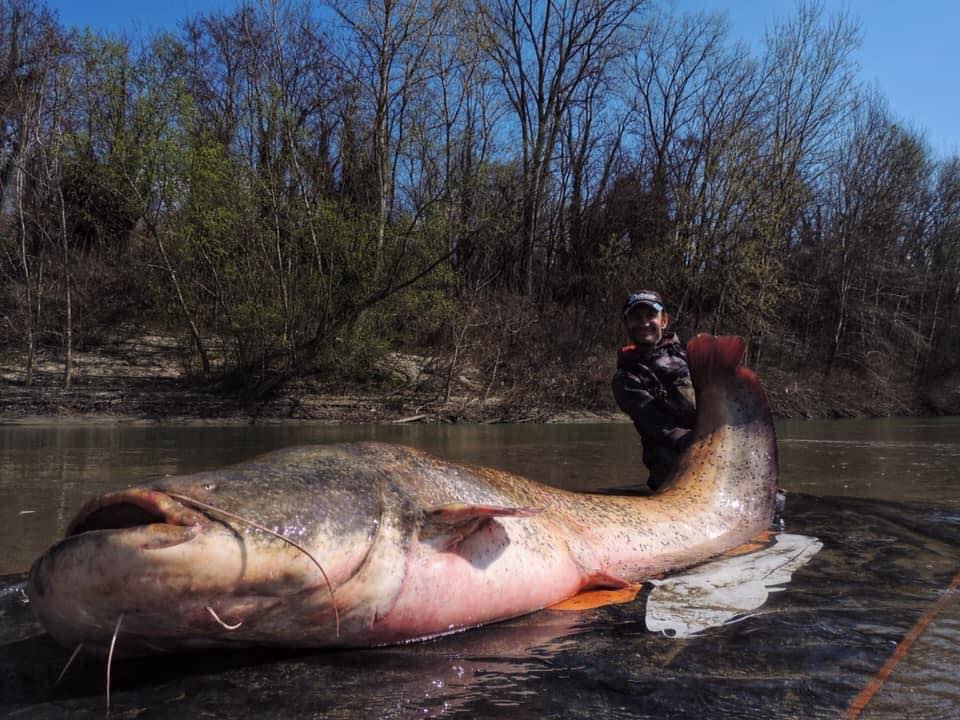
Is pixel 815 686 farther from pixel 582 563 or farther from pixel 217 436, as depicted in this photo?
pixel 217 436

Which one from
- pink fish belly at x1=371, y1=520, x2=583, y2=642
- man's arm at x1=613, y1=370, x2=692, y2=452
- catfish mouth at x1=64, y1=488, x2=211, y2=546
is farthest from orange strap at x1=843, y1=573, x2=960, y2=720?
man's arm at x1=613, y1=370, x2=692, y2=452

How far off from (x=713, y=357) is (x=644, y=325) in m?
0.91

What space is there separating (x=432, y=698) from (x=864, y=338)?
28.6 m

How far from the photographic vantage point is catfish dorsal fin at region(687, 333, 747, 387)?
4.23 metres

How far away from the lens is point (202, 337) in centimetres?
1548

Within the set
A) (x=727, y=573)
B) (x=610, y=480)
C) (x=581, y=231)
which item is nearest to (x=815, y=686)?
(x=727, y=573)

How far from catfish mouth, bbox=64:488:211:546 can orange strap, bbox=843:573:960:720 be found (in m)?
1.73

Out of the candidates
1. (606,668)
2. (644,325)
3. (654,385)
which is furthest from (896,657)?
(644,325)

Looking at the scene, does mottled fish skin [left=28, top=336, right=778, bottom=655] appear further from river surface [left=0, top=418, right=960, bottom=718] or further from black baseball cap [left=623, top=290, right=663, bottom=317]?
black baseball cap [left=623, top=290, right=663, bottom=317]

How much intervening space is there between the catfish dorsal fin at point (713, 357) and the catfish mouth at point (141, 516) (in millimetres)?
3111

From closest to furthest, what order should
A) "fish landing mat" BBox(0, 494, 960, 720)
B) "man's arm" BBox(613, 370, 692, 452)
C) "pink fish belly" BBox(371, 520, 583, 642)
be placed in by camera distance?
"fish landing mat" BBox(0, 494, 960, 720) → "pink fish belly" BBox(371, 520, 583, 642) → "man's arm" BBox(613, 370, 692, 452)

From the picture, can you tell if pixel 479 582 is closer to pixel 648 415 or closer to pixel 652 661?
pixel 652 661

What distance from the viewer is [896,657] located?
7.25 feet

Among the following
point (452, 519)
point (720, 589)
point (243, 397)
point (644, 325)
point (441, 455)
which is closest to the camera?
point (452, 519)
